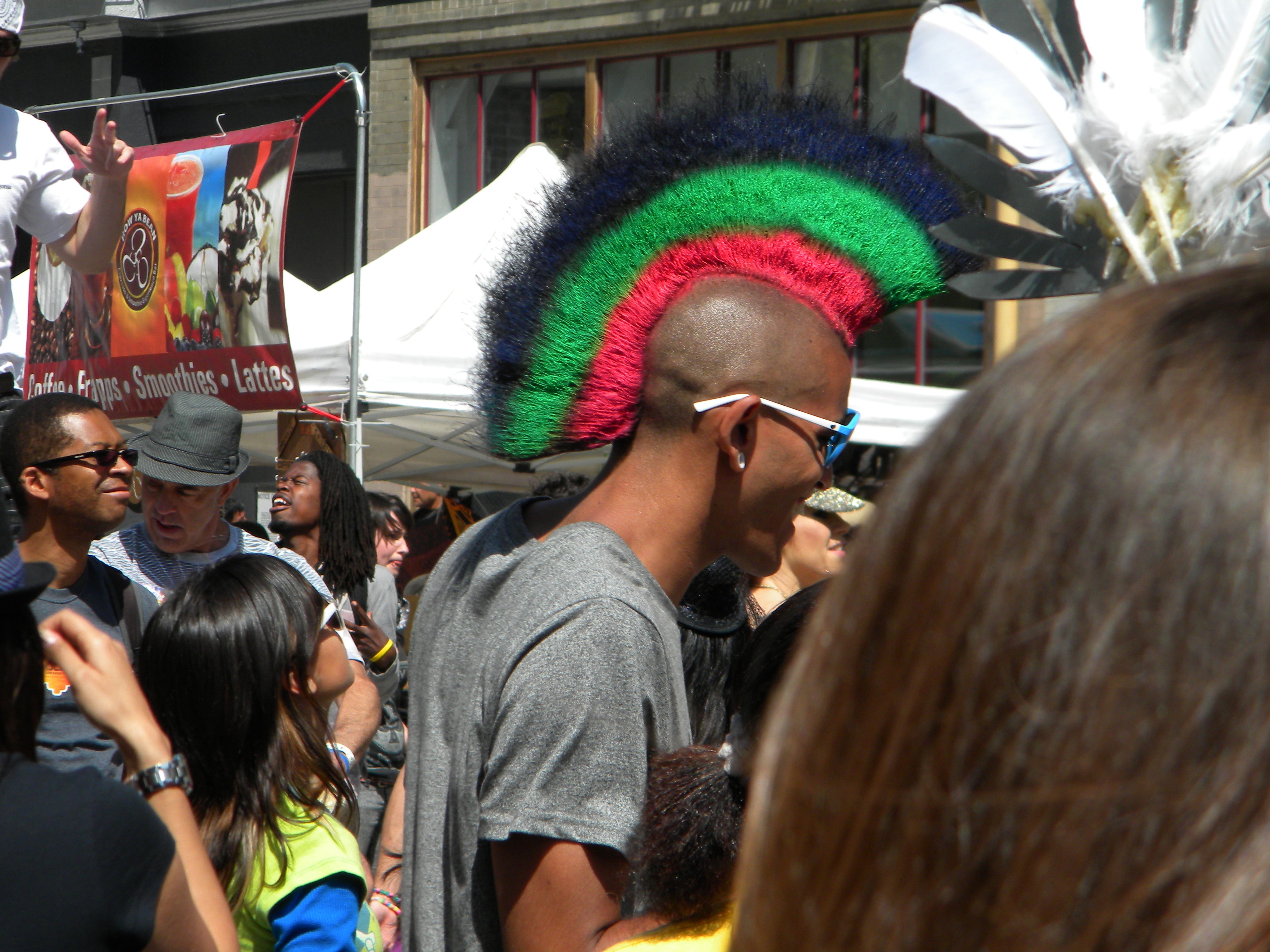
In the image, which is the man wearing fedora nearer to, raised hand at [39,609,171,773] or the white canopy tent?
raised hand at [39,609,171,773]

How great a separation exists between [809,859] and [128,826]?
3.29 ft

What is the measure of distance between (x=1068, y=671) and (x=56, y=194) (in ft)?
11.1

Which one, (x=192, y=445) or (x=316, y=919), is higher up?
(x=192, y=445)

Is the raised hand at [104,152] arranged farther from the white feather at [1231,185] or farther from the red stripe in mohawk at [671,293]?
the white feather at [1231,185]

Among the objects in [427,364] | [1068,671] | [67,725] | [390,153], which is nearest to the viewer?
[1068,671]

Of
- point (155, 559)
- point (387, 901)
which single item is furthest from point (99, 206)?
point (387, 901)

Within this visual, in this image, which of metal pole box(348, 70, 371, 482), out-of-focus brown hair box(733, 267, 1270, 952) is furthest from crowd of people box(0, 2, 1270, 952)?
metal pole box(348, 70, 371, 482)

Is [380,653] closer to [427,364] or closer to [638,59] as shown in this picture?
[427,364]

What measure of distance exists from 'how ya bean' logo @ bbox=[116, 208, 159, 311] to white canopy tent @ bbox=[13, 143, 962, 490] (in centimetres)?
70

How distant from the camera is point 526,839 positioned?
1.42 meters

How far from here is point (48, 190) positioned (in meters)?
3.34

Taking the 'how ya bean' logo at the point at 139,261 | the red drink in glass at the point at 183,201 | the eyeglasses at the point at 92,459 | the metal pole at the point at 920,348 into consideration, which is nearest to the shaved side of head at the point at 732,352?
the eyeglasses at the point at 92,459

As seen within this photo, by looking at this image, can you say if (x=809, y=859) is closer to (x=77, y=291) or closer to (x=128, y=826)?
(x=128, y=826)

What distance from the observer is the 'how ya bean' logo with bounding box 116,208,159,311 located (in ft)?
19.1
